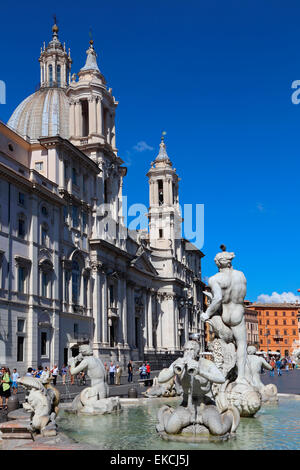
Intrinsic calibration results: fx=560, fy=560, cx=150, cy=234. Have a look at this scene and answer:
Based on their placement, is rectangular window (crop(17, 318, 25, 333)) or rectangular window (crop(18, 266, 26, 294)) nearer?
rectangular window (crop(17, 318, 25, 333))

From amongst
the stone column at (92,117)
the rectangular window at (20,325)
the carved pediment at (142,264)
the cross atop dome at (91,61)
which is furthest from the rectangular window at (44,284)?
the cross atop dome at (91,61)

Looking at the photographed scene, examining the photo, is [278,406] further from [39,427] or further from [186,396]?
[39,427]

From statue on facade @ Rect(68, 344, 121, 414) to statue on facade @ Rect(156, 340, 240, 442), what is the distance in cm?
357

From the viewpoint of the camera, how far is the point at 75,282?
135 feet

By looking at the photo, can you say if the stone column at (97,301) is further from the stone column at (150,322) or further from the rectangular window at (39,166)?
the stone column at (150,322)

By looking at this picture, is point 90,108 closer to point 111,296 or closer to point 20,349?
point 111,296

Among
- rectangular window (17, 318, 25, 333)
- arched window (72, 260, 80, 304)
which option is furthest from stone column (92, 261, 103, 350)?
rectangular window (17, 318, 25, 333)

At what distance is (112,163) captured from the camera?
165 ft

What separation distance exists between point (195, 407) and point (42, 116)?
4664 cm

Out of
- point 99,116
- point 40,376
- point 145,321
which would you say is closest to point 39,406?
point 40,376

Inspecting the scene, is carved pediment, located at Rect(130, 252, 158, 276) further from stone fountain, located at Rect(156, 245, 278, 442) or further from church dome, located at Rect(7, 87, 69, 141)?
stone fountain, located at Rect(156, 245, 278, 442)

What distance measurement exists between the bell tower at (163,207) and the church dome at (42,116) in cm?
2315

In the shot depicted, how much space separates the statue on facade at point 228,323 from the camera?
10.2 meters

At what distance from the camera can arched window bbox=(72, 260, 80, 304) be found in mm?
40844
